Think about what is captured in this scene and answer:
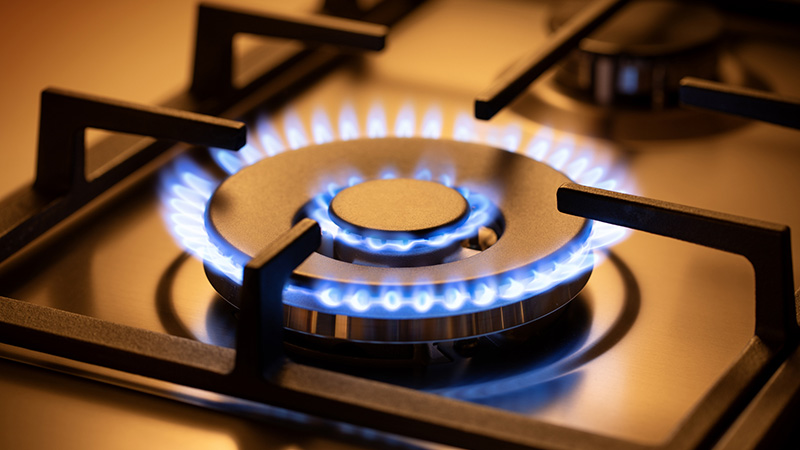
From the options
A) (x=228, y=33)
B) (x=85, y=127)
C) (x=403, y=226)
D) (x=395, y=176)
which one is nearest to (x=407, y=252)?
(x=403, y=226)

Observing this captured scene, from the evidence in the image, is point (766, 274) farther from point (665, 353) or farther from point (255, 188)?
point (255, 188)

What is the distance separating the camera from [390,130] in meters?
0.93

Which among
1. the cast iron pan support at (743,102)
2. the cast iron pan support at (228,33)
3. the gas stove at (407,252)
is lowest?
the gas stove at (407,252)

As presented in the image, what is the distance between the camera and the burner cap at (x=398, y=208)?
652mm

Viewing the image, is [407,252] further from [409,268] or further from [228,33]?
[228,33]

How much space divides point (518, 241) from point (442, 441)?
0.59 ft

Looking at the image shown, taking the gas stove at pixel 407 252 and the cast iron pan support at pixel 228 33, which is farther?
the cast iron pan support at pixel 228 33

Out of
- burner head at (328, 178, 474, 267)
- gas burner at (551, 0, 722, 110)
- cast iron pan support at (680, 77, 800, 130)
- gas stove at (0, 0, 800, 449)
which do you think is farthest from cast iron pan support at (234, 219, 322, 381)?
gas burner at (551, 0, 722, 110)

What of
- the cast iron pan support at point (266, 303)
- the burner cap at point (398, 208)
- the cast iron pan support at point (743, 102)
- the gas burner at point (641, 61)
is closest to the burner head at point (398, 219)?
the burner cap at point (398, 208)

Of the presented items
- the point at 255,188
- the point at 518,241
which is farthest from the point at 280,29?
the point at 518,241

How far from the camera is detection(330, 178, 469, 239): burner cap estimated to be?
652 mm

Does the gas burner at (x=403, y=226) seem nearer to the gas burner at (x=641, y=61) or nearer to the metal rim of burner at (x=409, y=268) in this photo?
the metal rim of burner at (x=409, y=268)

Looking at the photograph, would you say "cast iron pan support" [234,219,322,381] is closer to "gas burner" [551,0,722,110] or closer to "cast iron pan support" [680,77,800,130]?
"cast iron pan support" [680,77,800,130]

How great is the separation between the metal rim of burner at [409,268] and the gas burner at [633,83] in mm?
208
